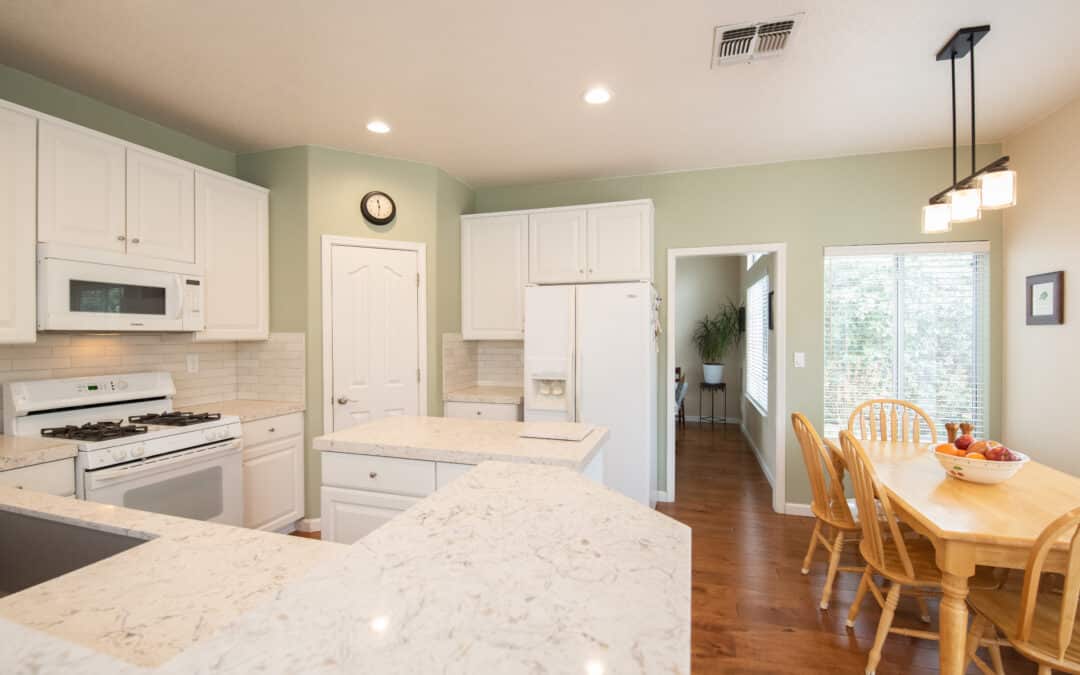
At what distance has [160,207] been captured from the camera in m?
2.67

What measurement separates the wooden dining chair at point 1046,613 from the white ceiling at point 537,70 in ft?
6.30

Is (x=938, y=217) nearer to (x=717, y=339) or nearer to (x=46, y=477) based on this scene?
(x=46, y=477)

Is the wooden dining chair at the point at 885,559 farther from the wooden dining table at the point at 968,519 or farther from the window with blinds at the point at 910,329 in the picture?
the window with blinds at the point at 910,329

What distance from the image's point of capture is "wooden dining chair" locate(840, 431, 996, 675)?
1939mm

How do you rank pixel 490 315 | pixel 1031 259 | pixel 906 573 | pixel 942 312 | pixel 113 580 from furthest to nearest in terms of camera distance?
pixel 490 315 → pixel 942 312 → pixel 1031 259 → pixel 906 573 → pixel 113 580

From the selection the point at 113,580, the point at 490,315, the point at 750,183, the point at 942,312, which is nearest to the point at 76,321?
the point at 113,580

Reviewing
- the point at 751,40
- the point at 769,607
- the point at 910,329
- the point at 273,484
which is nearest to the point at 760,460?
the point at 910,329

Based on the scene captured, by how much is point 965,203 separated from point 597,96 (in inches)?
67.7

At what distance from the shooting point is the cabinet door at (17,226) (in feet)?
6.71

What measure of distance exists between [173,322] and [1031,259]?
501cm

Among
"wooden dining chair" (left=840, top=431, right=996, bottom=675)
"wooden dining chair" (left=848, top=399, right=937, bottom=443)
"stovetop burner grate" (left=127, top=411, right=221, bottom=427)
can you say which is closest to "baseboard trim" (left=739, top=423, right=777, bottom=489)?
"wooden dining chair" (left=848, top=399, right=937, bottom=443)

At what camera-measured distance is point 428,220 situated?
369 centimetres

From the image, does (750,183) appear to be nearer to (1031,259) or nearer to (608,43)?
(1031,259)

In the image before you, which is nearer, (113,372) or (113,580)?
(113,580)
